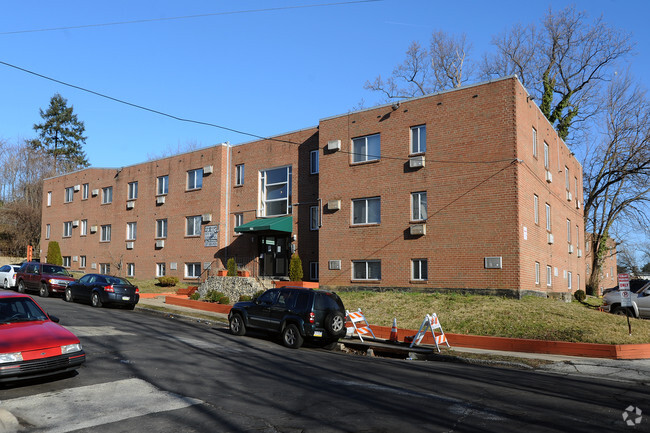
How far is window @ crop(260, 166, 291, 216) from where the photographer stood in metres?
30.2

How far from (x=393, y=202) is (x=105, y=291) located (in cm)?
1277

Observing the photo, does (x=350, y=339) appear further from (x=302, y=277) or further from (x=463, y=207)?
(x=302, y=277)

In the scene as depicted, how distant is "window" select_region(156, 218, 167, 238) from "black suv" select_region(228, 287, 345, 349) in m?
22.7

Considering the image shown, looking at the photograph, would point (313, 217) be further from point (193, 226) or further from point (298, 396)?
point (298, 396)

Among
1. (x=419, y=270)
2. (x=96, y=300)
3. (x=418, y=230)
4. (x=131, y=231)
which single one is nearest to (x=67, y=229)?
(x=131, y=231)

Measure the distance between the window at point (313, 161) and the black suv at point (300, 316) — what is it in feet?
45.0

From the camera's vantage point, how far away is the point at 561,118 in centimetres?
4116

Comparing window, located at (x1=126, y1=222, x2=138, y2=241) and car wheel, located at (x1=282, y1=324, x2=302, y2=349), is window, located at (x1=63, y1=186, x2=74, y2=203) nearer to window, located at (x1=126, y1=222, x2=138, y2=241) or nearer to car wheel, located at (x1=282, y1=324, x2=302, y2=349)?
window, located at (x1=126, y1=222, x2=138, y2=241)

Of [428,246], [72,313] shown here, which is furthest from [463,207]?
[72,313]

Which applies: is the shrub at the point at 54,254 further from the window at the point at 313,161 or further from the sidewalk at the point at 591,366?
the sidewalk at the point at 591,366

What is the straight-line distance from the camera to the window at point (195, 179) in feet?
115

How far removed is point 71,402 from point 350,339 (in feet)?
34.0

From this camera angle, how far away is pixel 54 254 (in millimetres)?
45219

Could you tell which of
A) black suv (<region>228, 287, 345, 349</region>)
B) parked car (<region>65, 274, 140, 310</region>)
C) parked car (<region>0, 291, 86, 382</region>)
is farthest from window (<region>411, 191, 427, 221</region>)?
parked car (<region>0, 291, 86, 382</region>)
